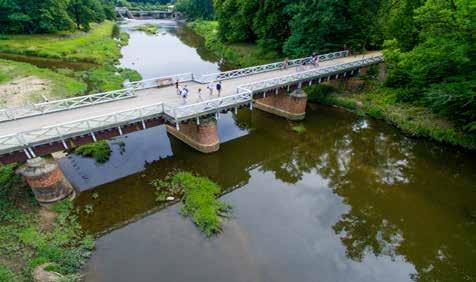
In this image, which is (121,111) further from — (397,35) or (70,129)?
(397,35)

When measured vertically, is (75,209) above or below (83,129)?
below

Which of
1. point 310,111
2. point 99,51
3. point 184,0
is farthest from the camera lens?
point 184,0

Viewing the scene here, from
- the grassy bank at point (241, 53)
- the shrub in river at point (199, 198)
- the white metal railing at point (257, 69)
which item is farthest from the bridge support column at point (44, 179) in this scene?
the grassy bank at point (241, 53)

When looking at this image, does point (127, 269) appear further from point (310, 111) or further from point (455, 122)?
point (455, 122)

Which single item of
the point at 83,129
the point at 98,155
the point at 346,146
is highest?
the point at 83,129

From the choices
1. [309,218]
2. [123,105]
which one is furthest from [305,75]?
[123,105]

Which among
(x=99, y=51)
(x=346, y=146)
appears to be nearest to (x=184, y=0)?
(x=99, y=51)
